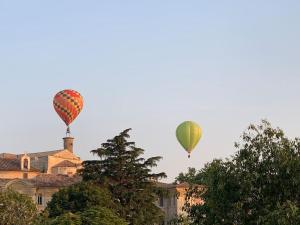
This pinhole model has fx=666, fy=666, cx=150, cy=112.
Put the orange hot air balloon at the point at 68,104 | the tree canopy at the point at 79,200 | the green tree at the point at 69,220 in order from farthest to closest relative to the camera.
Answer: the orange hot air balloon at the point at 68,104 < the tree canopy at the point at 79,200 < the green tree at the point at 69,220

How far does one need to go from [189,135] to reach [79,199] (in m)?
25.4

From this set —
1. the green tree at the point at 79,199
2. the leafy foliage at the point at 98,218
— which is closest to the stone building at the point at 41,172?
the green tree at the point at 79,199

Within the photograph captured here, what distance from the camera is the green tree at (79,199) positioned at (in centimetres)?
5259

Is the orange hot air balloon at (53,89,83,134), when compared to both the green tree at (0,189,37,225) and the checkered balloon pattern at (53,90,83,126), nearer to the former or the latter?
the checkered balloon pattern at (53,90,83,126)

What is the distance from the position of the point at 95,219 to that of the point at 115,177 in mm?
19381

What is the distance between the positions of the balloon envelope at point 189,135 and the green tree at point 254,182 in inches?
1916

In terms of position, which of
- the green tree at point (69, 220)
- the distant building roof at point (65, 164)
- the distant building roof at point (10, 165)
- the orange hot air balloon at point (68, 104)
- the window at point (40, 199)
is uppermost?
the orange hot air balloon at point (68, 104)

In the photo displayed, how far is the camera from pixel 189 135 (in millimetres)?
77125

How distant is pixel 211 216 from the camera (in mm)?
27891

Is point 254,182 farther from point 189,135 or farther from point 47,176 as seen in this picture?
point 47,176

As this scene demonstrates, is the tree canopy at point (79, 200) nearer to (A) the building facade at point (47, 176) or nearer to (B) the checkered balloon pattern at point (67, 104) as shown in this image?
(A) the building facade at point (47, 176)

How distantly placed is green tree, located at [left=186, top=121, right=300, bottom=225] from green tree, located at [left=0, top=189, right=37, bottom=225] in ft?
78.6

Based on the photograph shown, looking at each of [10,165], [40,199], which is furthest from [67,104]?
[10,165]

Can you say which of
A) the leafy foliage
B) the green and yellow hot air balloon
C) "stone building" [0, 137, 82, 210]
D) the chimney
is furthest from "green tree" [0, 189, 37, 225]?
the chimney
